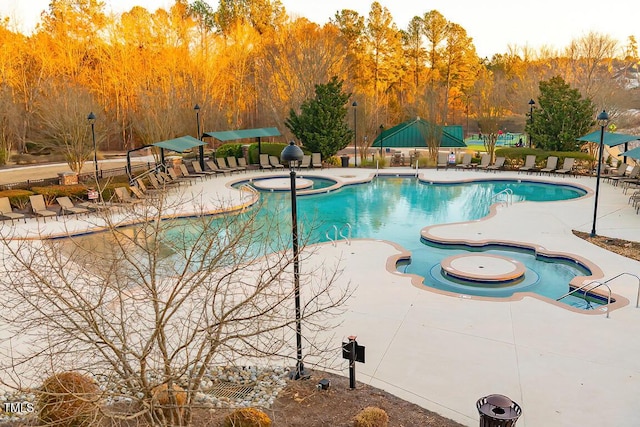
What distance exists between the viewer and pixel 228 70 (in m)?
39.5

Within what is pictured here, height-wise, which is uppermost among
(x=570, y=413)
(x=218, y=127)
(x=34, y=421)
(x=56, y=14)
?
(x=56, y=14)

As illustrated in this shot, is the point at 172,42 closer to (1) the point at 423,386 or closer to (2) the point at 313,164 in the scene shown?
(2) the point at 313,164

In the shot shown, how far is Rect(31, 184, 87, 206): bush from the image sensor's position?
17062mm

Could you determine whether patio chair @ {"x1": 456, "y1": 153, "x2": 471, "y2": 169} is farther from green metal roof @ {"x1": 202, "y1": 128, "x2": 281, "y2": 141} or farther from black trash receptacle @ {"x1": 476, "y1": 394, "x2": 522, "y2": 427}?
black trash receptacle @ {"x1": 476, "y1": 394, "x2": 522, "y2": 427}

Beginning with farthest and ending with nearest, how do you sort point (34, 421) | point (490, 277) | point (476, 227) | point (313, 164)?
point (313, 164)
point (476, 227)
point (490, 277)
point (34, 421)

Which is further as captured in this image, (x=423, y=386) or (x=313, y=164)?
(x=313, y=164)

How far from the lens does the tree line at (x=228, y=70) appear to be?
1217 inches

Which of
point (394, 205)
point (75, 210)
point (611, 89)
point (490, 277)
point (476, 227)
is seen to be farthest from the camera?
point (611, 89)

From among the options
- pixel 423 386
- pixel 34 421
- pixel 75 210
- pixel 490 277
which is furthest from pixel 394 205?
pixel 34 421

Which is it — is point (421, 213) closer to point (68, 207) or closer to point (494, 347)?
point (494, 347)

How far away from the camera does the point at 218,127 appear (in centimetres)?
3391

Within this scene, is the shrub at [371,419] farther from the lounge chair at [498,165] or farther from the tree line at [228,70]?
the tree line at [228,70]

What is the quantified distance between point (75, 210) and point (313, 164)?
529 inches

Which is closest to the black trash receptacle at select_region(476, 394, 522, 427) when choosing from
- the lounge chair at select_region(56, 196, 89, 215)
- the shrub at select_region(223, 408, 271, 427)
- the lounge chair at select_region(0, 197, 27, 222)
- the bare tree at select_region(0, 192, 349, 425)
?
the bare tree at select_region(0, 192, 349, 425)
